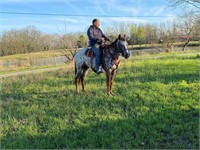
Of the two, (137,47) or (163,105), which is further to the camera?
(137,47)

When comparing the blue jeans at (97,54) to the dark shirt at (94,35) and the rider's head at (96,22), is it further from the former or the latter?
the rider's head at (96,22)

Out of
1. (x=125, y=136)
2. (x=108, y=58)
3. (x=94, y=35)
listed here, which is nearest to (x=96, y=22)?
(x=94, y=35)

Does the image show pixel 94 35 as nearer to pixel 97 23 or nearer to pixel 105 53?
pixel 97 23

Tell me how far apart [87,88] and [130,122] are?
3180 mm

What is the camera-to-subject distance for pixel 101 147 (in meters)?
4.87

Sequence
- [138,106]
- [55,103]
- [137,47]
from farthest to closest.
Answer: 1. [137,47]
2. [55,103]
3. [138,106]

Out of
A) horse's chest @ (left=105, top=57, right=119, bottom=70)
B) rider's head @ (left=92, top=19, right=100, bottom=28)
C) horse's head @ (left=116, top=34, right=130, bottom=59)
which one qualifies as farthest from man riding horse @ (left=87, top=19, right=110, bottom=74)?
horse's head @ (left=116, top=34, right=130, bottom=59)

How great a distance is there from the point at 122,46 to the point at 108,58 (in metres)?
0.61

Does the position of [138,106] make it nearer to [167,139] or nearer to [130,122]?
[130,122]

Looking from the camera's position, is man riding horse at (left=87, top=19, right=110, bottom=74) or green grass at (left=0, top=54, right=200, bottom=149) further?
man riding horse at (left=87, top=19, right=110, bottom=74)

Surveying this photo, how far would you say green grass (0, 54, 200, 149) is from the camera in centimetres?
506

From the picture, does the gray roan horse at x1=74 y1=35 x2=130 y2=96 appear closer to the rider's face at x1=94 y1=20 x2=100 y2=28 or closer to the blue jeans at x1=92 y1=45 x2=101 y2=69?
the blue jeans at x1=92 y1=45 x2=101 y2=69

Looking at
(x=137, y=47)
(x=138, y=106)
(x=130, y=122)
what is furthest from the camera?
(x=137, y=47)

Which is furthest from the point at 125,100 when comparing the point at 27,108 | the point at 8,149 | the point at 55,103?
the point at 8,149
